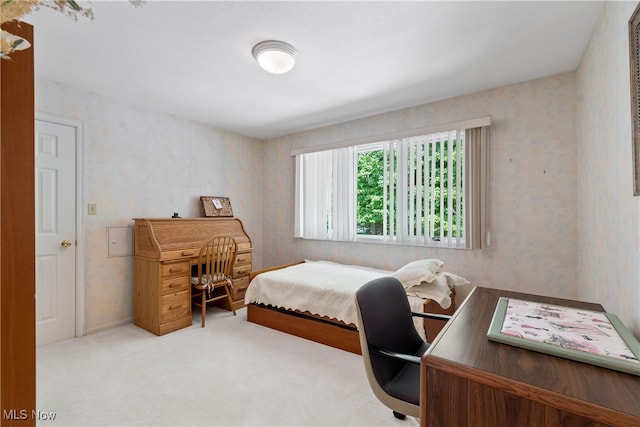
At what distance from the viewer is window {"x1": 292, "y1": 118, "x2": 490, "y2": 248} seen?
9.55 feet

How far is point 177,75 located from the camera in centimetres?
256

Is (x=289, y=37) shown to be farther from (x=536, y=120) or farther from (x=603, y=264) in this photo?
(x=603, y=264)

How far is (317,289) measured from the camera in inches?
108

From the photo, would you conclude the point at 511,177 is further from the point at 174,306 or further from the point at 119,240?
the point at 119,240

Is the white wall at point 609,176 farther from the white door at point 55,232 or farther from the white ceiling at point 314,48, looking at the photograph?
the white door at point 55,232

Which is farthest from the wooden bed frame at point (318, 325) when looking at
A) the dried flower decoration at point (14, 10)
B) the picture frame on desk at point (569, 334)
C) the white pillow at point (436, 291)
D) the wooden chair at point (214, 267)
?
the dried flower decoration at point (14, 10)

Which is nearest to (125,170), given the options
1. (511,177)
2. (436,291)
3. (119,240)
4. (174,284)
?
(119,240)

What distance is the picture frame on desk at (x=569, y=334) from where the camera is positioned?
0.91 metres

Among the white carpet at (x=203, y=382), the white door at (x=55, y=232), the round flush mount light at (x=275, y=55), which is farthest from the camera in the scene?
the white door at (x=55, y=232)

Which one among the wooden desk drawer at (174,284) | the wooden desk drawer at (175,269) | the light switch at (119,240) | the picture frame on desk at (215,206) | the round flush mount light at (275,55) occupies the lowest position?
the wooden desk drawer at (174,284)

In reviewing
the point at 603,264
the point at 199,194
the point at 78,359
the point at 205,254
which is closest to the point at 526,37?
the point at 603,264

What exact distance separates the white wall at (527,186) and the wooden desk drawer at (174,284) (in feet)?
8.34

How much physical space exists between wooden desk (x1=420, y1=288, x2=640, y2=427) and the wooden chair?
106 inches

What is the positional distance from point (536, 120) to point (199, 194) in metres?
3.92
